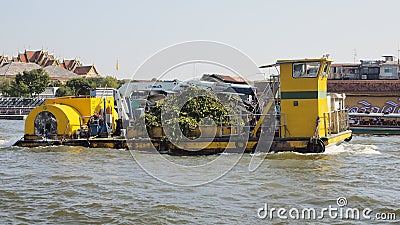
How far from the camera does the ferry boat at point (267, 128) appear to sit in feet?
60.7

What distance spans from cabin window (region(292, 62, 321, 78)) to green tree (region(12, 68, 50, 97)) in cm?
6379

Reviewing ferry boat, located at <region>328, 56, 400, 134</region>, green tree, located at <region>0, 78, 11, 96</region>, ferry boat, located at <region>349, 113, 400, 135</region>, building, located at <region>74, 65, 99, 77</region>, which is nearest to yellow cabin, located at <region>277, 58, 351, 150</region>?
ferry boat, located at <region>349, 113, 400, 135</region>

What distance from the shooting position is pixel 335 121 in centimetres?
2031

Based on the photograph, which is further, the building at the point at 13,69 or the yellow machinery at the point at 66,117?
the building at the point at 13,69

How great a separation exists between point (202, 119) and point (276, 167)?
3614mm

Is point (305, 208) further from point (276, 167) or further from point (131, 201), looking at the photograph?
point (276, 167)

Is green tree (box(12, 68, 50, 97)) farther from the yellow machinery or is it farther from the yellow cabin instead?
the yellow cabin

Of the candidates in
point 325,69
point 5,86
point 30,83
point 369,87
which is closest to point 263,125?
point 325,69

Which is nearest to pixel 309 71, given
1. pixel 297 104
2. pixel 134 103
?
pixel 297 104

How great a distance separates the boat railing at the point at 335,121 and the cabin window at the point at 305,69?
146 centimetres

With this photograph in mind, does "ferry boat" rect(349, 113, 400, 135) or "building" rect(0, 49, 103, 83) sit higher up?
"building" rect(0, 49, 103, 83)

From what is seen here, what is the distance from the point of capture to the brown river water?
11.4 meters

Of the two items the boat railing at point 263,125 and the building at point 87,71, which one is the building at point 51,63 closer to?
the building at point 87,71

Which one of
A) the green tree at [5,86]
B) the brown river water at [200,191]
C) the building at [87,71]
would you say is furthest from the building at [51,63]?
the brown river water at [200,191]
